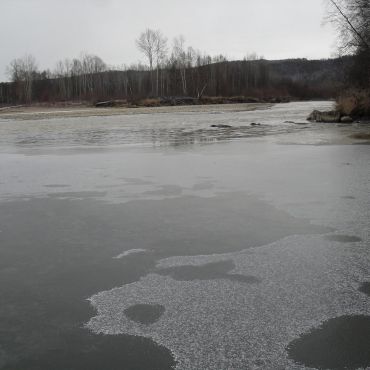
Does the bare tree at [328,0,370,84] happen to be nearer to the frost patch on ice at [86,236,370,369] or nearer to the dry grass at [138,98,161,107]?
the frost patch on ice at [86,236,370,369]

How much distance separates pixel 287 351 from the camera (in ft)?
9.14

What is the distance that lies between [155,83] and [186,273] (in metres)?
106

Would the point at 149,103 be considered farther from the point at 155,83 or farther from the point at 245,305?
the point at 245,305

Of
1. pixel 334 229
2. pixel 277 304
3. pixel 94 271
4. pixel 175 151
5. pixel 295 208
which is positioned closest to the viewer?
pixel 277 304

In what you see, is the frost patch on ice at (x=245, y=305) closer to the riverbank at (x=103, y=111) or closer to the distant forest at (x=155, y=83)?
the riverbank at (x=103, y=111)

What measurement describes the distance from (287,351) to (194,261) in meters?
1.70

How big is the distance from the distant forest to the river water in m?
89.2

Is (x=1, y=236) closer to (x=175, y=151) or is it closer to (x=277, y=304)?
(x=277, y=304)

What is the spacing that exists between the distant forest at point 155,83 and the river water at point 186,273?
293ft

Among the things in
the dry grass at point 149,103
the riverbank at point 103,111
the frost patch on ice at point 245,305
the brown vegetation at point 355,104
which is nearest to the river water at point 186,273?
the frost patch on ice at point 245,305

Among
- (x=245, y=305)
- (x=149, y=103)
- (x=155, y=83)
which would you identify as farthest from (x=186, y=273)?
(x=155, y=83)

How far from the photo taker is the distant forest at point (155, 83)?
328ft

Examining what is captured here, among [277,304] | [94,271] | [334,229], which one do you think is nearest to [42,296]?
[94,271]

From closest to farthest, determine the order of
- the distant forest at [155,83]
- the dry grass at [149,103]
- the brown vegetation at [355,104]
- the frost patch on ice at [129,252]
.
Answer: the frost patch on ice at [129,252]
the brown vegetation at [355,104]
the dry grass at [149,103]
the distant forest at [155,83]
